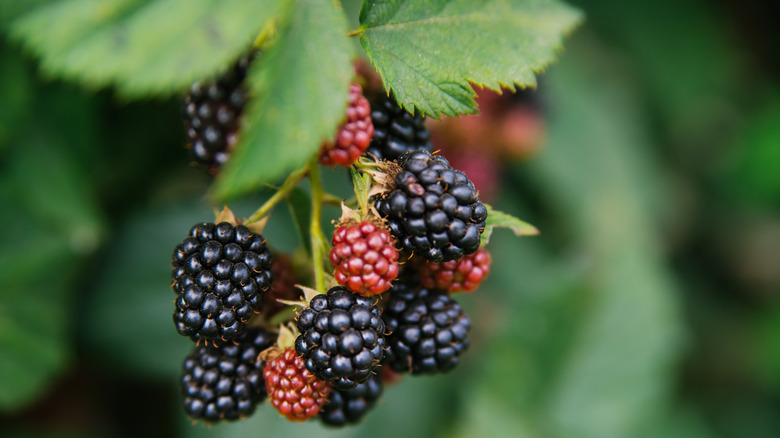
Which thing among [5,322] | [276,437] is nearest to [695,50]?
[276,437]

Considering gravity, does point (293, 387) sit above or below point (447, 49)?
below

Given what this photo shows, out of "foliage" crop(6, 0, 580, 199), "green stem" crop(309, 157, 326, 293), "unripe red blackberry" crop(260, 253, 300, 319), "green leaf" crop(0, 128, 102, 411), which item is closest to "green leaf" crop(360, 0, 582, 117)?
"foliage" crop(6, 0, 580, 199)

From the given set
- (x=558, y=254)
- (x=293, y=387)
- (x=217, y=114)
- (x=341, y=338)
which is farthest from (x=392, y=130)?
(x=558, y=254)

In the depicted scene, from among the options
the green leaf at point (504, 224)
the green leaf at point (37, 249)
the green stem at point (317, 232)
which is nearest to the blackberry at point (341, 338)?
the green stem at point (317, 232)

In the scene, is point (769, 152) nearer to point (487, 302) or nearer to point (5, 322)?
point (487, 302)

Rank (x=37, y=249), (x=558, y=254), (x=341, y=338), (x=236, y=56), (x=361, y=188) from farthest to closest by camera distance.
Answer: (x=558, y=254) → (x=37, y=249) → (x=361, y=188) → (x=341, y=338) → (x=236, y=56)

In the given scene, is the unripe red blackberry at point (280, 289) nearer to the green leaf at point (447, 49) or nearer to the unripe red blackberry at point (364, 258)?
the unripe red blackberry at point (364, 258)

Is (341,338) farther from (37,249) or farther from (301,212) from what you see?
(37,249)

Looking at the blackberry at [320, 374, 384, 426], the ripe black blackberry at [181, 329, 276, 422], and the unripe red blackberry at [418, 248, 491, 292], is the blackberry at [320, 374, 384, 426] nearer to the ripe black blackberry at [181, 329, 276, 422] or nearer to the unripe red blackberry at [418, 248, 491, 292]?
the ripe black blackberry at [181, 329, 276, 422]
